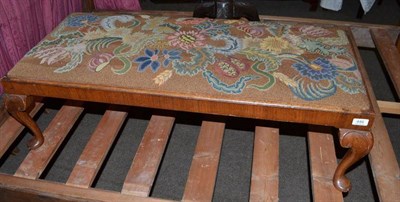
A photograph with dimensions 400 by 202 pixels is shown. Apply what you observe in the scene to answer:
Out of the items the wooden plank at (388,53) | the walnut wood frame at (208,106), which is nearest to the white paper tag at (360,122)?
the walnut wood frame at (208,106)

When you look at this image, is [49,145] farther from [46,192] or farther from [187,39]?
[187,39]

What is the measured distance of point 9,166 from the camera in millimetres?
1463

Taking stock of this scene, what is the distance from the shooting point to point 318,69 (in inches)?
40.1

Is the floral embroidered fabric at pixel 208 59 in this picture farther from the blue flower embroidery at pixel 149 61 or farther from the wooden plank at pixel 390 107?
the wooden plank at pixel 390 107

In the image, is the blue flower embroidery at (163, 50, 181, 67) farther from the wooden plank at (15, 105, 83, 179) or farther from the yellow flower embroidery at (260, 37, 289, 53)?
the wooden plank at (15, 105, 83, 179)

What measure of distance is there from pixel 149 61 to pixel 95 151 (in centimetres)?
39

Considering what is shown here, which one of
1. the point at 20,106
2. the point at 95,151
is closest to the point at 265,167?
the point at 95,151

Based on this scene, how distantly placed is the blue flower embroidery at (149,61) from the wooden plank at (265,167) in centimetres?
46

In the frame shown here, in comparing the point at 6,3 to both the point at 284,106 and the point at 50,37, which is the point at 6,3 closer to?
the point at 50,37

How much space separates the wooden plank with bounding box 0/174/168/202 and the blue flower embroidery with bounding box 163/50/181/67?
40cm

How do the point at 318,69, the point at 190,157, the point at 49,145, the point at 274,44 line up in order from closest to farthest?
1. the point at 318,69
2. the point at 274,44
3. the point at 49,145
4. the point at 190,157

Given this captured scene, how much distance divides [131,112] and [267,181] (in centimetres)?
81

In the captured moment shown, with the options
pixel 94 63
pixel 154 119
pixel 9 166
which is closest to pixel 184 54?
pixel 94 63

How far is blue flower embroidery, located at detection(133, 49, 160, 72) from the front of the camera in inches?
40.9
